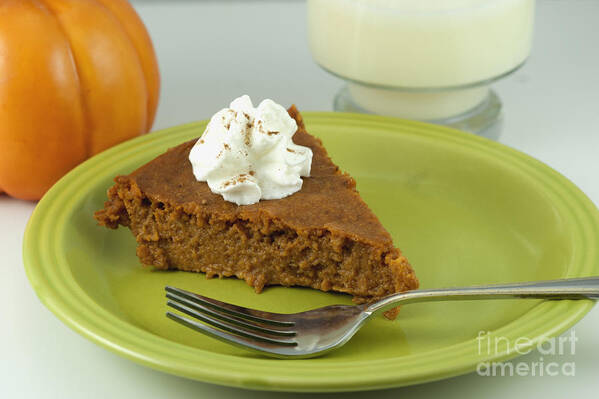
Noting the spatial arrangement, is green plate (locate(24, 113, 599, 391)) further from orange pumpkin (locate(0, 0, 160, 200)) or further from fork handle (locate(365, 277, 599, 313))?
orange pumpkin (locate(0, 0, 160, 200))

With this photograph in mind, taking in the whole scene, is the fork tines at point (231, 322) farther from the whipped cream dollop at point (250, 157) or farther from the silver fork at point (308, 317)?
the whipped cream dollop at point (250, 157)

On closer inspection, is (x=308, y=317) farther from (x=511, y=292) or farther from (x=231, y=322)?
(x=511, y=292)

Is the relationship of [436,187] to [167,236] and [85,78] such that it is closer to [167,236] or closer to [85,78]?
[167,236]

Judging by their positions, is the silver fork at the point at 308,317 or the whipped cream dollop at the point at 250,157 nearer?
the silver fork at the point at 308,317

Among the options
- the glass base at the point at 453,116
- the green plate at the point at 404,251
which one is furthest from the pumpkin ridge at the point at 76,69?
the glass base at the point at 453,116

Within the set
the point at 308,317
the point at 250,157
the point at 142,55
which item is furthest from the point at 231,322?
the point at 142,55

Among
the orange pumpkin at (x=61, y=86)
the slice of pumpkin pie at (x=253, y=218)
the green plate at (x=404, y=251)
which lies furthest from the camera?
the orange pumpkin at (x=61, y=86)
